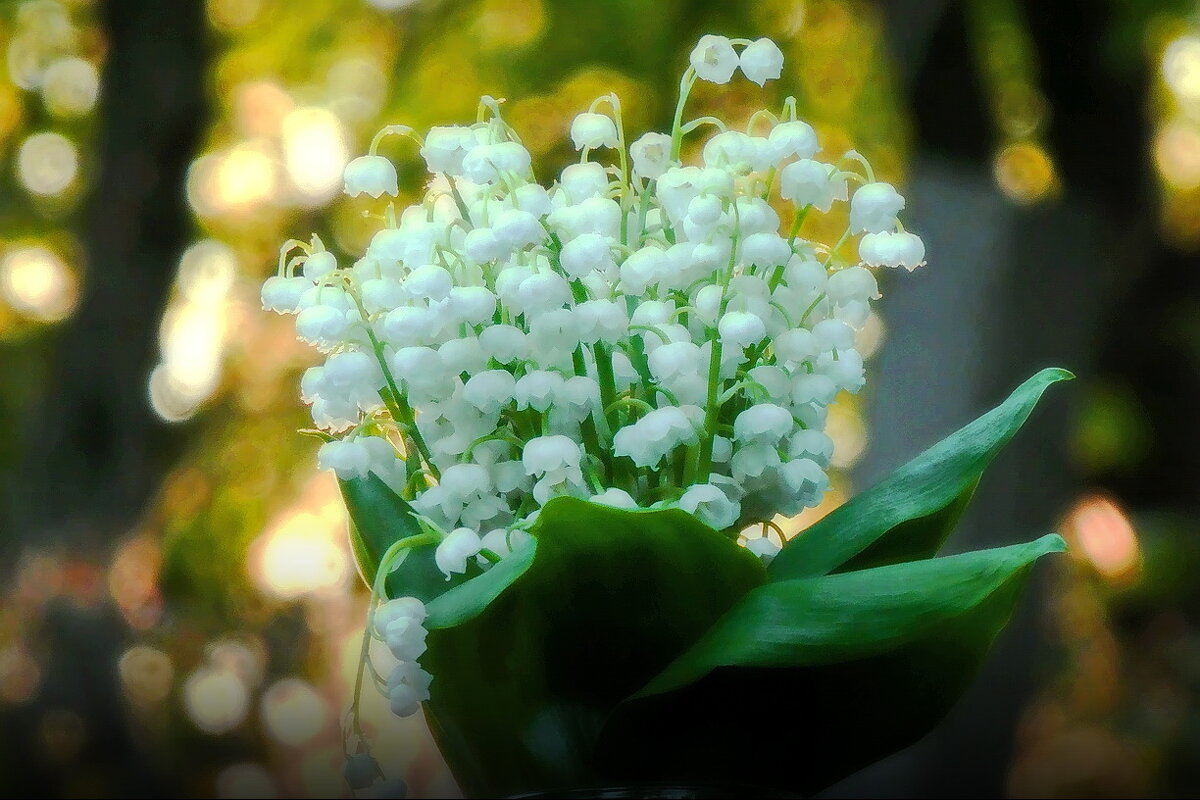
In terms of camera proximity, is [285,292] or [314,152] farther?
[314,152]

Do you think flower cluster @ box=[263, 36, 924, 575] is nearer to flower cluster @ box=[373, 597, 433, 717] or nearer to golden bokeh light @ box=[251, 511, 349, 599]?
flower cluster @ box=[373, 597, 433, 717]

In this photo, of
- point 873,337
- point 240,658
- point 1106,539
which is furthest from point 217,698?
point 1106,539

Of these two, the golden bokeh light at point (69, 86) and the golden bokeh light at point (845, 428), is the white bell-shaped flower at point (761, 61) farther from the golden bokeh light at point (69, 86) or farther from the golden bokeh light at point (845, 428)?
the golden bokeh light at point (69, 86)

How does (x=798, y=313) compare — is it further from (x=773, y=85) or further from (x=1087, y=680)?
(x=1087, y=680)

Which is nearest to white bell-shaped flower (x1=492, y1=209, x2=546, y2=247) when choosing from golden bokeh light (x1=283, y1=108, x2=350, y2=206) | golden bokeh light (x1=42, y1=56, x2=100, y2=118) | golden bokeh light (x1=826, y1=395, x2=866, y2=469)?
golden bokeh light (x1=826, y1=395, x2=866, y2=469)

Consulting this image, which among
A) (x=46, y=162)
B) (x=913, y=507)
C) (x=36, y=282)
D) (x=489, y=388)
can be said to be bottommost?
(x=913, y=507)

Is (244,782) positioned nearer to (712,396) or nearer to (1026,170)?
(1026,170)

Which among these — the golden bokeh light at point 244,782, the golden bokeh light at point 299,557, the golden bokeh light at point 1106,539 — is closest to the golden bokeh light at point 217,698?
the golden bokeh light at point 244,782
